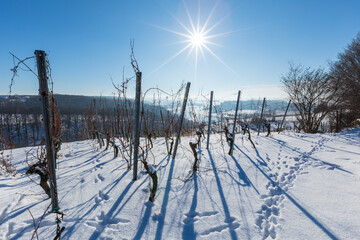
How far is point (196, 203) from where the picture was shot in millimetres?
1718

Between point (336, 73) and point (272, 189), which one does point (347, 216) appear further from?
point (336, 73)

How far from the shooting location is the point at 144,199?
5.71 feet

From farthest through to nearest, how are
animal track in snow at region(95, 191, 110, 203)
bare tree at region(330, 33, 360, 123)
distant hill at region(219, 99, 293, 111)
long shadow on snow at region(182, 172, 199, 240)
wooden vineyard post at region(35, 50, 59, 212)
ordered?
bare tree at region(330, 33, 360, 123) → distant hill at region(219, 99, 293, 111) → animal track in snow at region(95, 191, 110, 203) → long shadow on snow at region(182, 172, 199, 240) → wooden vineyard post at region(35, 50, 59, 212)

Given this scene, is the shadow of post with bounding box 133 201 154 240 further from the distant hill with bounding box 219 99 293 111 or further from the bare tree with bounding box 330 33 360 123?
the bare tree with bounding box 330 33 360 123

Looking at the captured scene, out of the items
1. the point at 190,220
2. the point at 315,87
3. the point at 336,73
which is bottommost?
the point at 190,220

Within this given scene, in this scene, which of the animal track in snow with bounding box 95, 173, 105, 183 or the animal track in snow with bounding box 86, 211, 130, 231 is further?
the animal track in snow with bounding box 95, 173, 105, 183

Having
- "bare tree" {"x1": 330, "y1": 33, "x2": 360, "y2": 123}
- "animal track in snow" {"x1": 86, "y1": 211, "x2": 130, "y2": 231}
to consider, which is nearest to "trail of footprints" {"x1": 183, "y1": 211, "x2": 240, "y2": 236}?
"animal track in snow" {"x1": 86, "y1": 211, "x2": 130, "y2": 231}

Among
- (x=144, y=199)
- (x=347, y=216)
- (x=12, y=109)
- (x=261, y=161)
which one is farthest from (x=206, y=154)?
(x=12, y=109)

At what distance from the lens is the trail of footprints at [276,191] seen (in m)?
1.42

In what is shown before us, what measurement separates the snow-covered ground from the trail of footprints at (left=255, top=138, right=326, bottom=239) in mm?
11

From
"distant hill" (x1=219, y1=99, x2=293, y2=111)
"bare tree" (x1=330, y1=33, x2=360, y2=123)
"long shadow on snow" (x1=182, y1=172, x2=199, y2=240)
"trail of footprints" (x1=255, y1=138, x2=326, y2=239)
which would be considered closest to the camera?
"long shadow on snow" (x1=182, y1=172, x2=199, y2=240)

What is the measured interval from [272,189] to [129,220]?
1909 millimetres

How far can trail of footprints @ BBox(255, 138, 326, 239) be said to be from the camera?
4.66ft

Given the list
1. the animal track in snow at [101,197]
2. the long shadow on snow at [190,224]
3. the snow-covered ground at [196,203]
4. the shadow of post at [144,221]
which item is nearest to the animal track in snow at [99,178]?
the snow-covered ground at [196,203]
